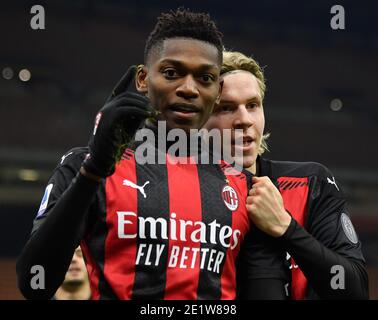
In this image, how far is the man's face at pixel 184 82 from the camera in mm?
2158

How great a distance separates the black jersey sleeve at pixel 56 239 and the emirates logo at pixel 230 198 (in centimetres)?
51

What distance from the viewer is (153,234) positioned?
2.06 m

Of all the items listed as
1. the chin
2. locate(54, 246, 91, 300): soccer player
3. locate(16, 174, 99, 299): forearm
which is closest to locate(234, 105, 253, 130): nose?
the chin

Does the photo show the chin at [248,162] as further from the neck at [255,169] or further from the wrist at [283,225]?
the wrist at [283,225]

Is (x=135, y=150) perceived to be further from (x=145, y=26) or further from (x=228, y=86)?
(x=145, y=26)

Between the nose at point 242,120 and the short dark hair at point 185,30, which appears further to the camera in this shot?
the nose at point 242,120

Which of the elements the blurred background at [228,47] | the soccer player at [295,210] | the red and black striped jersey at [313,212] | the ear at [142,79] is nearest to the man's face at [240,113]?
the soccer player at [295,210]

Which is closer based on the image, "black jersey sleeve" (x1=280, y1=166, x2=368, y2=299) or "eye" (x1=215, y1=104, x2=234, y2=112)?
"black jersey sleeve" (x1=280, y1=166, x2=368, y2=299)

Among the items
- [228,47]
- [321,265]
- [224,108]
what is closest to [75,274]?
[224,108]

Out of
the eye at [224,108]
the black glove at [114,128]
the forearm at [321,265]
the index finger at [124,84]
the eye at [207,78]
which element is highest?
the eye at [224,108]

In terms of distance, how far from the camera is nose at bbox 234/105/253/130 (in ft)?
8.88

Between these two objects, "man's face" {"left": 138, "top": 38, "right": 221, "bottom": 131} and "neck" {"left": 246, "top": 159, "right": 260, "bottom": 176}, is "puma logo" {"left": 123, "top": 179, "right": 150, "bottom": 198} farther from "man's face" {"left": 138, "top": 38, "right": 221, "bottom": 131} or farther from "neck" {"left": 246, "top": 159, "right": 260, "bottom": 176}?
"neck" {"left": 246, "top": 159, "right": 260, "bottom": 176}

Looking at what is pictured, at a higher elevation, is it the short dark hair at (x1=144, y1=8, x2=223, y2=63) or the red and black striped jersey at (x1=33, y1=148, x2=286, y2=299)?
the short dark hair at (x1=144, y1=8, x2=223, y2=63)

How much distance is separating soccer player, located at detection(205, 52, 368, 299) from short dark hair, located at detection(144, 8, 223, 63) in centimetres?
44
